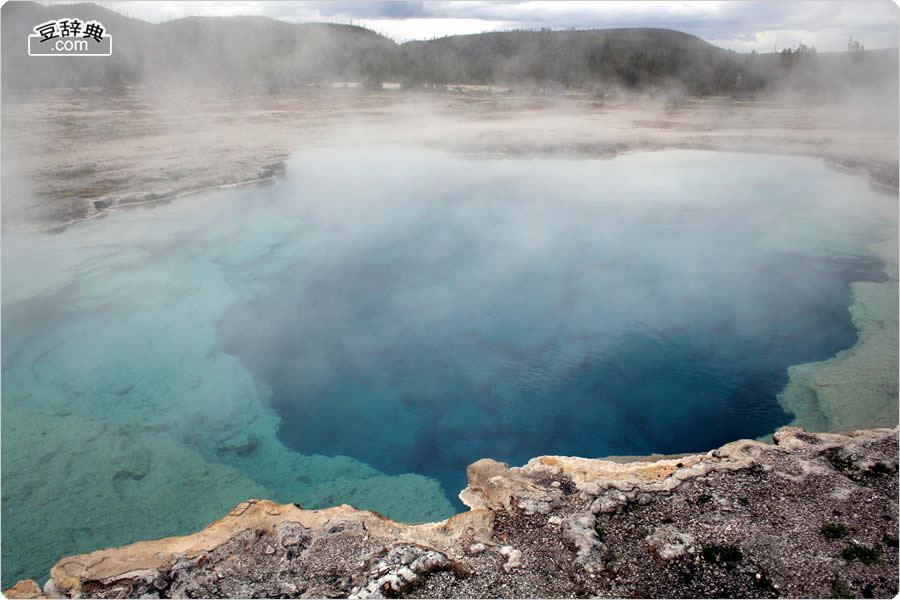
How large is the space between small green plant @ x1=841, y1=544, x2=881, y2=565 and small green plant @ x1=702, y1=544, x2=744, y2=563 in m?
0.39

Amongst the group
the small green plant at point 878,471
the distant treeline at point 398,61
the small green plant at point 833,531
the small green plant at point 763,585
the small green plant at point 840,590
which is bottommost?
the small green plant at point 763,585

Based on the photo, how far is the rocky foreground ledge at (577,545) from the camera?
2.07 metres

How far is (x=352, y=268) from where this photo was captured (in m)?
5.89

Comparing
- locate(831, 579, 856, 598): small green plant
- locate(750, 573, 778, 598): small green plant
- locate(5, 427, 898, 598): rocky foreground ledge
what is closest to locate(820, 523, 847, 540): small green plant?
locate(5, 427, 898, 598): rocky foreground ledge

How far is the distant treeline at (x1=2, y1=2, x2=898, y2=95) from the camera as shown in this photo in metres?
14.9

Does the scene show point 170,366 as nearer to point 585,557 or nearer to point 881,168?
point 585,557

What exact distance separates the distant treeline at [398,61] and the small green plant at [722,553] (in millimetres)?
13912

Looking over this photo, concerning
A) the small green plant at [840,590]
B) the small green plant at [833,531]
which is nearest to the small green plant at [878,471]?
the small green plant at [833,531]

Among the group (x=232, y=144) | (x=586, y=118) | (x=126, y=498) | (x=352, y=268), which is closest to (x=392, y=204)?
(x=352, y=268)

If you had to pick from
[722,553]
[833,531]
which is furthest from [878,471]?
[722,553]

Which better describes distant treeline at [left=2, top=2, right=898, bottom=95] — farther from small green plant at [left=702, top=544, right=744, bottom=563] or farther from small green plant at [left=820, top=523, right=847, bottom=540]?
small green plant at [left=820, top=523, right=847, bottom=540]

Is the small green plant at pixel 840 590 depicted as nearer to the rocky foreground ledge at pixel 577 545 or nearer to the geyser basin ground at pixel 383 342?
the rocky foreground ledge at pixel 577 545

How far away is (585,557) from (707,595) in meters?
0.44

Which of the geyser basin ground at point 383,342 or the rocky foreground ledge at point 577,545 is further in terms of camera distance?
the geyser basin ground at point 383,342
